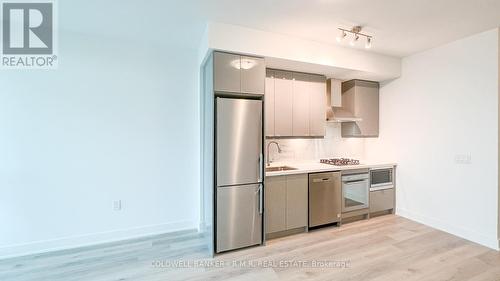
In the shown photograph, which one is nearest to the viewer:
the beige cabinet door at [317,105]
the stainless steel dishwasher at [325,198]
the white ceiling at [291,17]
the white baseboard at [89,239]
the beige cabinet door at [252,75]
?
the white ceiling at [291,17]

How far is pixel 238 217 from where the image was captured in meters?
2.82

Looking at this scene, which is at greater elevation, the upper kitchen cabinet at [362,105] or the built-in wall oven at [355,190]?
the upper kitchen cabinet at [362,105]

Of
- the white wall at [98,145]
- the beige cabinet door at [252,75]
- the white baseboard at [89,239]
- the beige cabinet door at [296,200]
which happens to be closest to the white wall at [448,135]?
the beige cabinet door at [296,200]

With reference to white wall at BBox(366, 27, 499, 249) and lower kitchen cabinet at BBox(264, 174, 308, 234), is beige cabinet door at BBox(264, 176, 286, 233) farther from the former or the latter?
white wall at BBox(366, 27, 499, 249)

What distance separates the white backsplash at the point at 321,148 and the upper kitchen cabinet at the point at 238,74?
3.83ft

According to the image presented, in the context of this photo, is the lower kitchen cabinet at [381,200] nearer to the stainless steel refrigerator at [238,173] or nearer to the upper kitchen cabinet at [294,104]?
the upper kitchen cabinet at [294,104]

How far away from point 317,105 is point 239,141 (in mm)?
1642

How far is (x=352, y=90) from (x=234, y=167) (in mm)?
2610

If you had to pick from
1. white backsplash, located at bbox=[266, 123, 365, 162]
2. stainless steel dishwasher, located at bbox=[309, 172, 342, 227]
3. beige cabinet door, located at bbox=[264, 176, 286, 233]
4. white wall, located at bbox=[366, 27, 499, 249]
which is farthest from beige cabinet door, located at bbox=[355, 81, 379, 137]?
beige cabinet door, located at bbox=[264, 176, 286, 233]

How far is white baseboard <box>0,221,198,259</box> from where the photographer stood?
8.75 ft

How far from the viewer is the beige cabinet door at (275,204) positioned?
3082mm

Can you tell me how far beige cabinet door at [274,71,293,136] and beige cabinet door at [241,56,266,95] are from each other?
57 cm

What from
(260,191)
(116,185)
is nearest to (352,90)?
(260,191)

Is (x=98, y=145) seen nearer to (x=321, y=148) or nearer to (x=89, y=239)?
(x=89, y=239)
